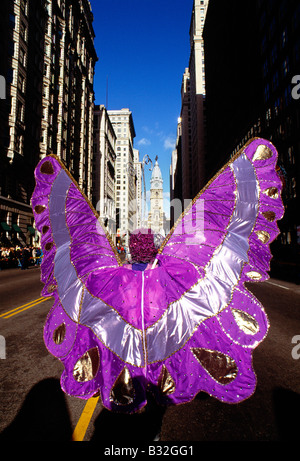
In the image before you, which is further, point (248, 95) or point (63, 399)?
point (248, 95)

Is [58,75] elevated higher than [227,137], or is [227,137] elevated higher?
[58,75]

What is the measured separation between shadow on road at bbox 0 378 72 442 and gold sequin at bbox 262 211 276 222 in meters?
3.17

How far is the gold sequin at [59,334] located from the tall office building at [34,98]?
91.1ft

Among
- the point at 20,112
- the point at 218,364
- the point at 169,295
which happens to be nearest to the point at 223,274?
the point at 169,295

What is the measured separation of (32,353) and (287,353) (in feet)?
14.7

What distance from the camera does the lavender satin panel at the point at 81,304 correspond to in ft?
7.93

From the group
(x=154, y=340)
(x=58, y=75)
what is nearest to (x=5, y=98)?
(x=58, y=75)

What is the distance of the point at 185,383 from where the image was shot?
2428 mm

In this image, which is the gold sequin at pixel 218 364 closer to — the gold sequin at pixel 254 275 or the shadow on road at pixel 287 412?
the shadow on road at pixel 287 412

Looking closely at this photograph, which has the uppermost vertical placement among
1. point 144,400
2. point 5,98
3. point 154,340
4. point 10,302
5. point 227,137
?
point 227,137

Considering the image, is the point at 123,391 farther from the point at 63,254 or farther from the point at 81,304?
the point at 63,254

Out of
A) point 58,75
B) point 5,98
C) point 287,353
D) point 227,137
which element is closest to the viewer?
point 287,353

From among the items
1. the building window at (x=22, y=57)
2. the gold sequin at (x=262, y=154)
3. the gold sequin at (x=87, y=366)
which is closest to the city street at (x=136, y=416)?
the gold sequin at (x=87, y=366)
